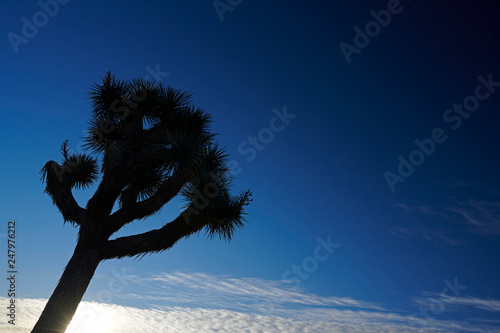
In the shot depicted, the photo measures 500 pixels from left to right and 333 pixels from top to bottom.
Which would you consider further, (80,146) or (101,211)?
(80,146)

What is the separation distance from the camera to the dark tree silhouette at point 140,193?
1204cm

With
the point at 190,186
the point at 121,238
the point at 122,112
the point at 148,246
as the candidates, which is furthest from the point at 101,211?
the point at 122,112

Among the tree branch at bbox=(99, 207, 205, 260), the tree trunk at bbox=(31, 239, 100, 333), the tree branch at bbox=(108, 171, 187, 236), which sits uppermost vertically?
the tree branch at bbox=(108, 171, 187, 236)

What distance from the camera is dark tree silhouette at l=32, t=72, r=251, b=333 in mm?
12039

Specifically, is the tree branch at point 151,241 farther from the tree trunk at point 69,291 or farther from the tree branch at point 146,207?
the tree branch at point 146,207

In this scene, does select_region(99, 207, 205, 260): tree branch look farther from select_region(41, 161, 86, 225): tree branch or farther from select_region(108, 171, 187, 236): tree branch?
select_region(41, 161, 86, 225): tree branch

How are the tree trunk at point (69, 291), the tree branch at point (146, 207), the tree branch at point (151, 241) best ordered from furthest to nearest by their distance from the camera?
the tree branch at point (146, 207), the tree branch at point (151, 241), the tree trunk at point (69, 291)

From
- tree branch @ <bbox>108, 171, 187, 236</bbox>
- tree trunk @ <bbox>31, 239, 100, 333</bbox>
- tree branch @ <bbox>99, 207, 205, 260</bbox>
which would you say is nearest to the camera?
tree trunk @ <bbox>31, 239, 100, 333</bbox>

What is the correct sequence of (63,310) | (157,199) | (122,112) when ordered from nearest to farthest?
(63,310), (157,199), (122,112)

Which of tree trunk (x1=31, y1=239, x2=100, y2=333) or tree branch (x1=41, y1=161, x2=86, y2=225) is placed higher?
tree branch (x1=41, y1=161, x2=86, y2=225)

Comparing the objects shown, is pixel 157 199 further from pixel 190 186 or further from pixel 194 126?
pixel 194 126

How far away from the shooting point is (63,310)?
37.4 feet

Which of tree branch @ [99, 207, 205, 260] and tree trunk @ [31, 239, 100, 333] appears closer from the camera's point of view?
tree trunk @ [31, 239, 100, 333]

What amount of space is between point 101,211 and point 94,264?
5.03 feet
